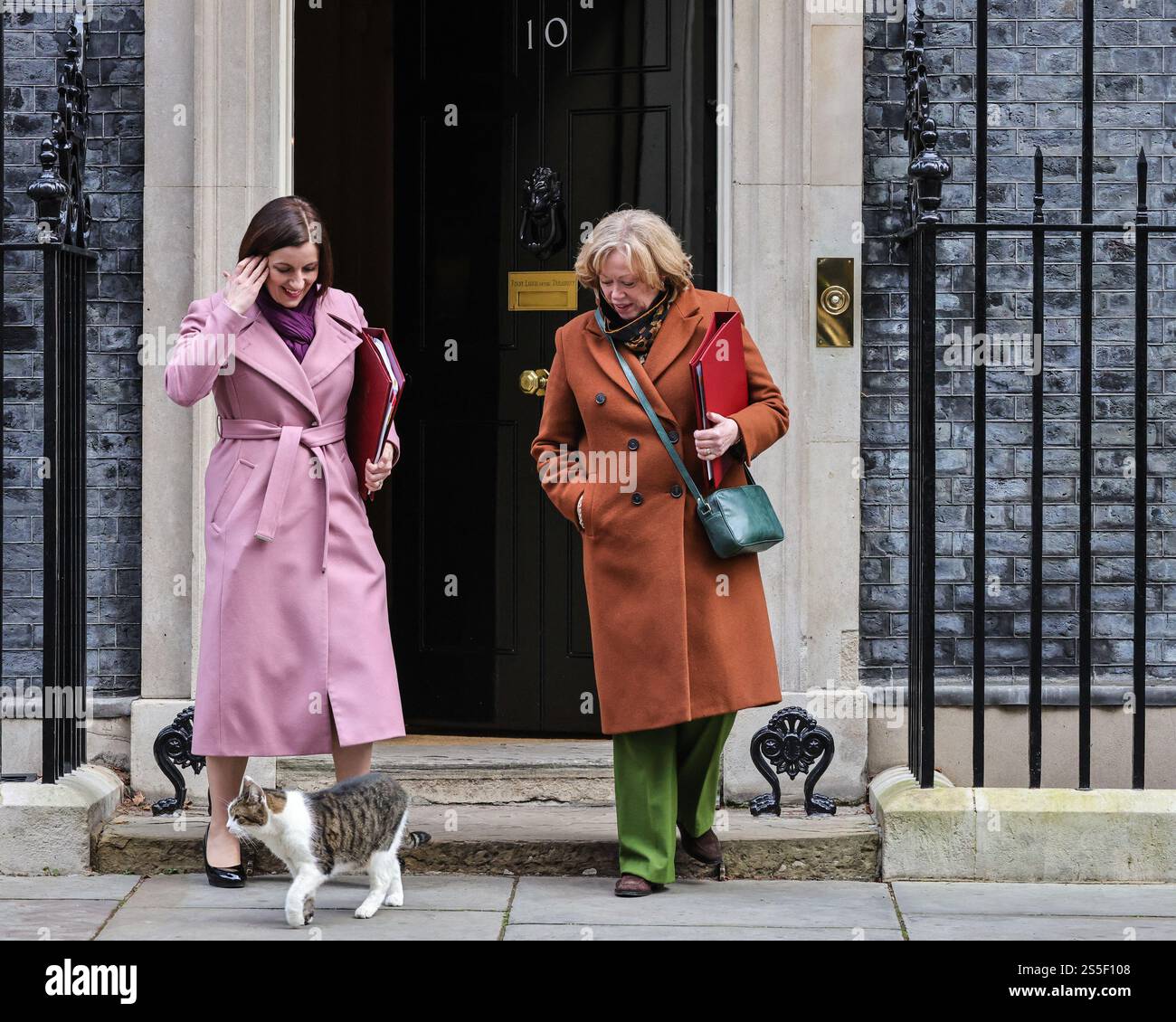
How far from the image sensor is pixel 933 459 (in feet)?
16.7

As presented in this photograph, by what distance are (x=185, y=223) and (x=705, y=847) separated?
285 centimetres

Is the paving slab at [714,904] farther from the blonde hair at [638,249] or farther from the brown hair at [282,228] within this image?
the brown hair at [282,228]

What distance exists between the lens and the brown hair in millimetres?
4590

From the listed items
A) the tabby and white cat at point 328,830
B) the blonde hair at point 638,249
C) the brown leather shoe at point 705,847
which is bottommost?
the brown leather shoe at point 705,847

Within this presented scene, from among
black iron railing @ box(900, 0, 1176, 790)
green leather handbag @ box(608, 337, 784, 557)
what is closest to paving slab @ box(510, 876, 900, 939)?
black iron railing @ box(900, 0, 1176, 790)

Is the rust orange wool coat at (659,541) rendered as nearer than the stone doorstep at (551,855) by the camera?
Yes

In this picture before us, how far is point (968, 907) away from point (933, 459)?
136 cm

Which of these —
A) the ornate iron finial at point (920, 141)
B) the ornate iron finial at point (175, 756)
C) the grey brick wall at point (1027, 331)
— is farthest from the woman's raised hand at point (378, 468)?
the grey brick wall at point (1027, 331)

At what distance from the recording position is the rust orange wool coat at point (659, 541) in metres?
4.74

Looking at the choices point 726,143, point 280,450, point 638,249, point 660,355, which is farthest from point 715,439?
point 726,143

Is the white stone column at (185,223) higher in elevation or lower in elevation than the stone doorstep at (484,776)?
higher

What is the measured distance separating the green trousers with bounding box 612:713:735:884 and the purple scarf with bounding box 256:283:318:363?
1480mm

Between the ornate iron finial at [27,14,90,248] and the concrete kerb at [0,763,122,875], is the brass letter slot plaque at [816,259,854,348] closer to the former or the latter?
the ornate iron finial at [27,14,90,248]

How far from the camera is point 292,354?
15.6 ft
